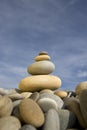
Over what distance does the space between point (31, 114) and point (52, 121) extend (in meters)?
0.33

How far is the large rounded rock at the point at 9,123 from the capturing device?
4180 mm

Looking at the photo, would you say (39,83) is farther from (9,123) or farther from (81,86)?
(9,123)

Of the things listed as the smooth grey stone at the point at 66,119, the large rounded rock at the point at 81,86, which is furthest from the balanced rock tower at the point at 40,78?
the smooth grey stone at the point at 66,119

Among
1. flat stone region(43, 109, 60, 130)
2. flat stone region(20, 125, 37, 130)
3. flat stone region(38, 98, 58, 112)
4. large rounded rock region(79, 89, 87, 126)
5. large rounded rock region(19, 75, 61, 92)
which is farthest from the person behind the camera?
large rounded rock region(19, 75, 61, 92)

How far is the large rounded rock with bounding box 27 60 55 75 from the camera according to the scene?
25.3ft

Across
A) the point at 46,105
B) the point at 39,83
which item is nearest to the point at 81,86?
the point at 39,83

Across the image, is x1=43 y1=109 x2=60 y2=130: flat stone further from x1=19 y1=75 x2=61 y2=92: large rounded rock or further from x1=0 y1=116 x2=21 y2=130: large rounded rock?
x1=19 y1=75 x2=61 y2=92: large rounded rock

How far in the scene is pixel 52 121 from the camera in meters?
4.35

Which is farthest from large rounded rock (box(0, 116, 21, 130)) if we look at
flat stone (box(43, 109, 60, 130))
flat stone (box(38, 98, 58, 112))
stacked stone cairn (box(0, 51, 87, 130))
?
flat stone (box(38, 98, 58, 112))

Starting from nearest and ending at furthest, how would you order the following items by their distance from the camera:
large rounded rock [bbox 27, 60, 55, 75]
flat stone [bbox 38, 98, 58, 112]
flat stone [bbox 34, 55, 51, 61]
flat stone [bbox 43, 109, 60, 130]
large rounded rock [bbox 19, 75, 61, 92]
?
flat stone [bbox 43, 109, 60, 130] → flat stone [bbox 38, 98, 58, 112] → large rounded rock [bbox 19, 75, 61, 92] → large rounded rock [bbox 27, 60, 55, 75] → flat stone [bbox 34, 55, 51, 61]

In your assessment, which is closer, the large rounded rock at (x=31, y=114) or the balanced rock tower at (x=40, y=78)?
the large rounded rock at (x=31, y=114)

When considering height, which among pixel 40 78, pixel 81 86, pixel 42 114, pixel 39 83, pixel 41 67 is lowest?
pixel 42 114

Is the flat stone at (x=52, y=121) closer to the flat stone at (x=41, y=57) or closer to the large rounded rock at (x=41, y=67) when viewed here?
the large rounded rock at (x=41, y=67)

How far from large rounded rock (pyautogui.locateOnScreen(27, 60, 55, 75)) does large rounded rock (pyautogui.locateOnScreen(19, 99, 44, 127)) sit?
3235 mm
